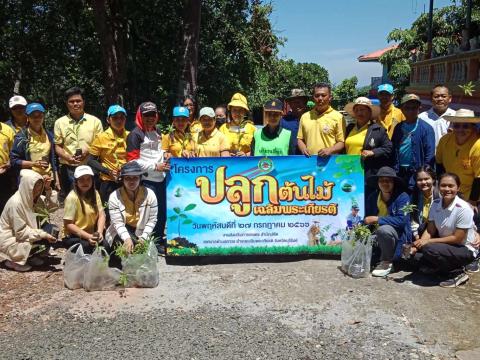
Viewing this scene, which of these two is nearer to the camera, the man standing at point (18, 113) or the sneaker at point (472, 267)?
the sneaker at point (472, 267)

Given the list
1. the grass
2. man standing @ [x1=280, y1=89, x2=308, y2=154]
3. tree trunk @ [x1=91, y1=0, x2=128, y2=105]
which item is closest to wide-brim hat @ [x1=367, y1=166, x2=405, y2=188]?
the grass

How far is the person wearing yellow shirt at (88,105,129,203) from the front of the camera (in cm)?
565

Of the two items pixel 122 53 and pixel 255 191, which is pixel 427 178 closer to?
pixel 255 191

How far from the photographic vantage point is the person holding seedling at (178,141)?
228 inches

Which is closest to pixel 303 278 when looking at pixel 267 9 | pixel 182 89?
pixel 182 89

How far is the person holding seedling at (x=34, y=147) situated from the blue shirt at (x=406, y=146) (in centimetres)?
420

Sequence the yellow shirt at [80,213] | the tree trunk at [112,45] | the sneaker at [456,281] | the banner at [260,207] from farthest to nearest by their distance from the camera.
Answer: the tree trunk at [112,45]
the banner at [260,207]
the yellow shirt at [80,213]
the sneaker at [456,281]

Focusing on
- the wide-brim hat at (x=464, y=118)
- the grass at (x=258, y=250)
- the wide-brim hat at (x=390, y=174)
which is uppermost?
the wide-brim hat at (x=464, y=118)

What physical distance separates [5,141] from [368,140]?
4272mm

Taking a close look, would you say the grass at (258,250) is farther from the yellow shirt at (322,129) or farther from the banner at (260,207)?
the yellow shirt at (322,129)

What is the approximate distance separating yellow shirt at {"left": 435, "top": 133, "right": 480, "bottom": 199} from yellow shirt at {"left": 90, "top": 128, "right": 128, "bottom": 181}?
3.66 meters

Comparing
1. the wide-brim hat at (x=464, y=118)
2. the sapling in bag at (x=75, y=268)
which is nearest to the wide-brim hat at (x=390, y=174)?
A: the wide-brim hat at (x=464, y=118)

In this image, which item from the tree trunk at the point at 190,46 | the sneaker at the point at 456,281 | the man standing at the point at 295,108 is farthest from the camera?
the tree trunk at the point at 190,46

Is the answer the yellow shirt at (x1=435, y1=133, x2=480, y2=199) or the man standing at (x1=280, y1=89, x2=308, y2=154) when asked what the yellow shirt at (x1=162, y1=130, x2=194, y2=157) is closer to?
the man standing at (x1=280, y1=89, x2=308, y2=154)
